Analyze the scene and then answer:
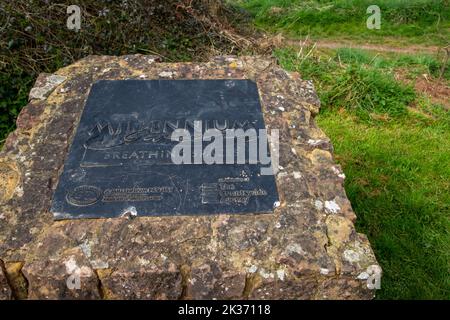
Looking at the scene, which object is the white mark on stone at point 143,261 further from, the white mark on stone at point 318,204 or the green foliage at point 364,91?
the green foliage at point 364,91

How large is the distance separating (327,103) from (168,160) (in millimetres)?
2891

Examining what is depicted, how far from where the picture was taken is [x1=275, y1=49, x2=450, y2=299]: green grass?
11.3 ft

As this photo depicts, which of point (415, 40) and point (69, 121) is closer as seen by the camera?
point (69, 121)

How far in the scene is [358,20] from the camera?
728 cm

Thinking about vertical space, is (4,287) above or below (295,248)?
below

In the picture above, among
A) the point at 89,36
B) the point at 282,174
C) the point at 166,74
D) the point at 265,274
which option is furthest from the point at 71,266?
the point at 89,36

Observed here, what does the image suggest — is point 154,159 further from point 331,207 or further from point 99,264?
point 331,207

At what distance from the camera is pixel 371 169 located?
425cm

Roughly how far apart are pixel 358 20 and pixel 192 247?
6.06 meters

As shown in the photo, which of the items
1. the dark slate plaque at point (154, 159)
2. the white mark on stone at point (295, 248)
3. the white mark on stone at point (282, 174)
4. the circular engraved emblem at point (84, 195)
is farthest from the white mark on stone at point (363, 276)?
the circular engraved emblem at point (84, 195)

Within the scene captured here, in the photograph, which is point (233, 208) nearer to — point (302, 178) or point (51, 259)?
point (302, 178)

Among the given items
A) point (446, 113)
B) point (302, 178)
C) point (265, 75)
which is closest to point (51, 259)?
point (302, 178)

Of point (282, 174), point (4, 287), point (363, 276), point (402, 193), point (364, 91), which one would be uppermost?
point (282, 174)

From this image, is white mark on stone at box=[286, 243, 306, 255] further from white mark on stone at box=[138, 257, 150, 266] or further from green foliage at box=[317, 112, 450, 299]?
green foliage at box=[317, 112, 450, 299]
